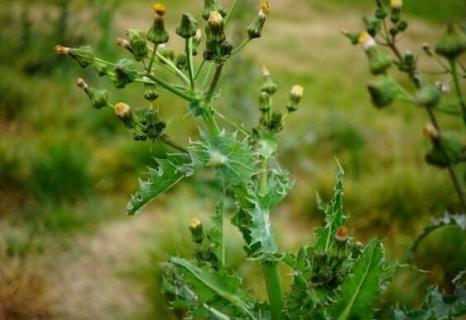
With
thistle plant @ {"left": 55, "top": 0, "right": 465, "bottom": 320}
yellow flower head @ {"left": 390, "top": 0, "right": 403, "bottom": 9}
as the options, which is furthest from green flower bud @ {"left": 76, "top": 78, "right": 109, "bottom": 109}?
yellow flower head @ {"left": 390, "top": 0, "right": 403, "bottom": 9}

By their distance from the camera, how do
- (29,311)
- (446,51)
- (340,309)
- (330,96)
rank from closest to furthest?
(446,51), (340,309), (29,311), (330,96)

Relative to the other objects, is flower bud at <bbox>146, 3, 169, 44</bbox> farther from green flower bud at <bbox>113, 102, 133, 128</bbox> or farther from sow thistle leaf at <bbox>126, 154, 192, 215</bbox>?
sow thistle leaf at <bbox>126, 154, 192, 215</bbox>

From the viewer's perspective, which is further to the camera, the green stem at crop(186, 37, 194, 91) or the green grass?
the green grass

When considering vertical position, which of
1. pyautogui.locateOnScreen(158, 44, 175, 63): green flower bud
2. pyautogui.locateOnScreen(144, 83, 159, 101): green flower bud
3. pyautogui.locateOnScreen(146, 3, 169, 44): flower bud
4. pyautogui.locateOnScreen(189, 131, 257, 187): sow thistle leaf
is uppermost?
pyautogui.locateOnScreen(146, 3, 169, 44): flower bud

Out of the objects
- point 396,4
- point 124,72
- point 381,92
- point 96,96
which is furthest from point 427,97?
point 96,96

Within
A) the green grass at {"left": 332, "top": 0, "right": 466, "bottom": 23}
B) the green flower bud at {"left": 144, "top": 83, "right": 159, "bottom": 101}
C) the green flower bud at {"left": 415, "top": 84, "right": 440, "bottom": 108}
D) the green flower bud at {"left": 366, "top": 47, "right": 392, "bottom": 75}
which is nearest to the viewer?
the green flower bud at {"left": 415, "top": 84, "right": 440, "bottom": 108}

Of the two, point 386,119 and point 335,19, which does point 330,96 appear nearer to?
point 386,119

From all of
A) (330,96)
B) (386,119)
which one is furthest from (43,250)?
(330,96)

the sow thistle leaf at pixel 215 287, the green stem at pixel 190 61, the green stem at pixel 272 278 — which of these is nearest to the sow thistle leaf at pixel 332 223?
the green stem at pixel 272 278

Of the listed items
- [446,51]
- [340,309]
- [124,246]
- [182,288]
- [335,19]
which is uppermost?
[446,51]
